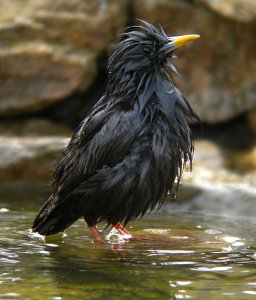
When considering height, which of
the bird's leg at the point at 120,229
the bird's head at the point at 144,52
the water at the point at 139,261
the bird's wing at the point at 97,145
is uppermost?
the bird's head at the point at 144,52

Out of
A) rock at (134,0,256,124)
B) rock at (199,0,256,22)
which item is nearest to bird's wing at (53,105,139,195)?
rock at (199,0,256,22)

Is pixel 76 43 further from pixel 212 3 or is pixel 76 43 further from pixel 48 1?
pixel 212 3

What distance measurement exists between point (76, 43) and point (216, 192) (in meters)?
3.42

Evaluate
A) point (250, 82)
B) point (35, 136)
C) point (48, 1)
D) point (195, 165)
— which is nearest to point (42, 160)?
point (35, 136)

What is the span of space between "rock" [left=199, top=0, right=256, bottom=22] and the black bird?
3671 millimetres

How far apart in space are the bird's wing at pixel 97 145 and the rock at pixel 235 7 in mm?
4215

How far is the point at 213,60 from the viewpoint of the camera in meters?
10.6

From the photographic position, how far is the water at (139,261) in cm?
448

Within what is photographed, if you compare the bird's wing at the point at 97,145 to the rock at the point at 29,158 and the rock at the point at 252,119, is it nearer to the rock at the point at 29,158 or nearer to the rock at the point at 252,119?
the rock at the point at 29,158

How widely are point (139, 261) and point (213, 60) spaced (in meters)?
5.70

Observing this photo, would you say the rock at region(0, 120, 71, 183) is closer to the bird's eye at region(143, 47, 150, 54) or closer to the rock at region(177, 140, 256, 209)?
the rock at region(177, 140, 256, 209)

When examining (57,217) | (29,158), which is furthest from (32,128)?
(57,217)

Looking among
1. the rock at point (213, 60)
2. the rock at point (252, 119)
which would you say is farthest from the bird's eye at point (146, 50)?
the rock at point (252, 119)

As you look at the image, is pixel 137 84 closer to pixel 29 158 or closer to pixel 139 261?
pixel 139 261
